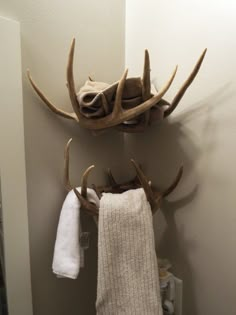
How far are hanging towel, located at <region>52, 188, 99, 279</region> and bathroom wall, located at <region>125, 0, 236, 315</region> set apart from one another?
44cm

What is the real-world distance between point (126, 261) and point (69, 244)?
0.70 feet

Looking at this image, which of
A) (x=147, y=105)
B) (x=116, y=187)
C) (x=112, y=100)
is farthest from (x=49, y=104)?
(x=116, y=187)

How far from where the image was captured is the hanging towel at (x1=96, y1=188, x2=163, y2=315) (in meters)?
0.86

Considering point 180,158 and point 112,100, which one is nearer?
point 112,100

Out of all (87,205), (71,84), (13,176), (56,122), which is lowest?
(87,205)

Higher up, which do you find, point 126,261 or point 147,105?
point 147,105

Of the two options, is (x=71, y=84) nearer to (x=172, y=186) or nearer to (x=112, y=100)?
(x=112, y=100)

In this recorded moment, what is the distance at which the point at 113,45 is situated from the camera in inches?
44.9

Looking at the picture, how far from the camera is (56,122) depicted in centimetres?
98

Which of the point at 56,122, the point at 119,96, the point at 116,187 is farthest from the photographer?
the point at 116,187

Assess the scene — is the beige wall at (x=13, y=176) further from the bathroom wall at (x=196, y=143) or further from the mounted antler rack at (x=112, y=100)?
the bathroom wall at (x=196, y=143)

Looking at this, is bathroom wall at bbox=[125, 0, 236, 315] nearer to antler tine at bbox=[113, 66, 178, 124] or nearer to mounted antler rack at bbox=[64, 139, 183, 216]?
mounted antler rack at bbox=[64, 139, 183, 216]

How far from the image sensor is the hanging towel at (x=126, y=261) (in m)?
0.86

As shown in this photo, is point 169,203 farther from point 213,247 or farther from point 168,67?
point 168,67
